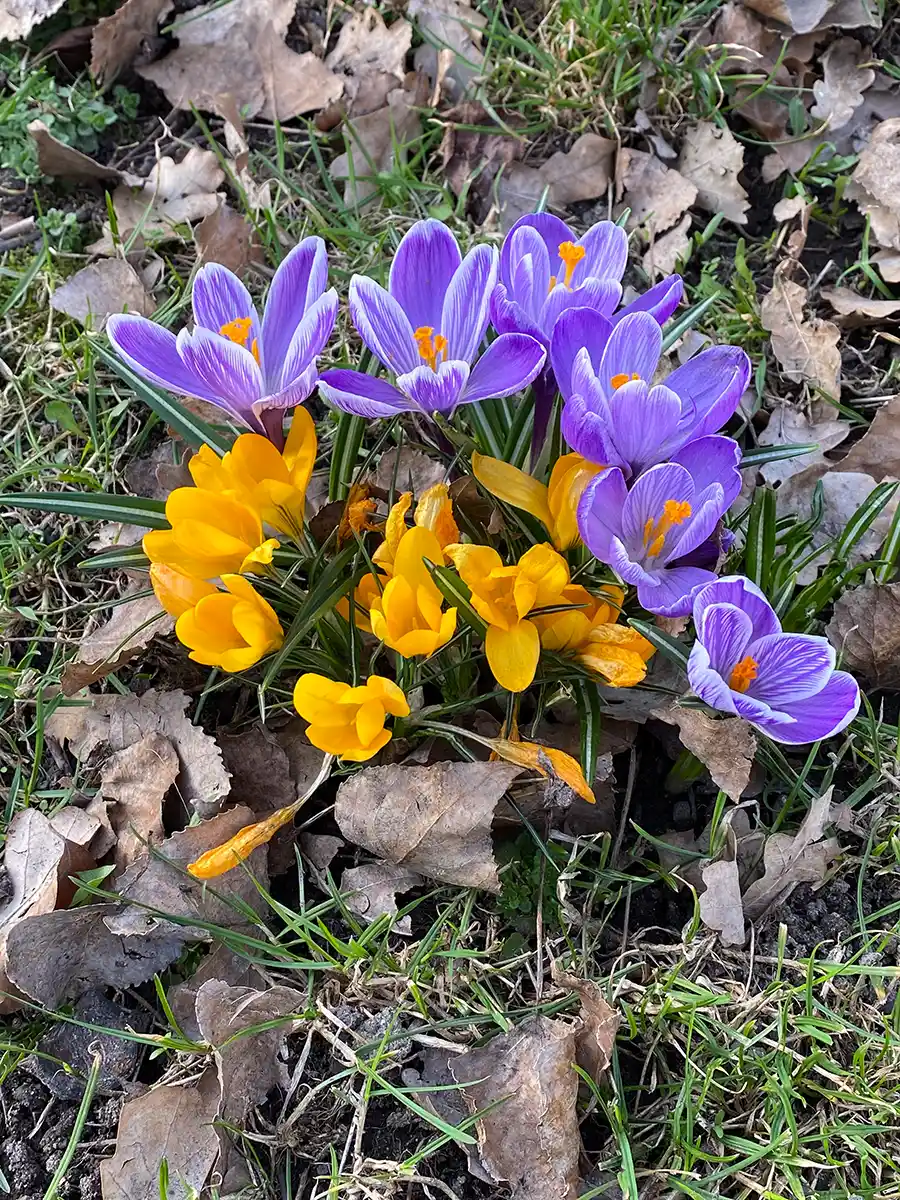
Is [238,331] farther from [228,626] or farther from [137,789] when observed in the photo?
[137,789]

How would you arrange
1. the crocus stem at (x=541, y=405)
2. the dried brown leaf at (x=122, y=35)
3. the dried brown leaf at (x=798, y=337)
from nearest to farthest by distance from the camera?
the crocus stem at (x=541, y=405) < the dried brown leaf at (x=798, y=337) < the dried brown leaf at (x=122, y=35)

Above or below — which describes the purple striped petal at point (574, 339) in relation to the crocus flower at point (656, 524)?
above

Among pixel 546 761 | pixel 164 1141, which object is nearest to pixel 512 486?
pixel 546 761

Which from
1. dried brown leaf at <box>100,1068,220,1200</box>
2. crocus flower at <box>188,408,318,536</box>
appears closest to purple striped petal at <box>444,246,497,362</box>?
crocus flower at <box>188,408,318,536</box>

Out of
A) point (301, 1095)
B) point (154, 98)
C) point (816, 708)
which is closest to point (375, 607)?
point (816, 708)

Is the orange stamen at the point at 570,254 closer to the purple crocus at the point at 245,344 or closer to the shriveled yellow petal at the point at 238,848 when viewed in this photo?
the purple crocus at the point at 245,344

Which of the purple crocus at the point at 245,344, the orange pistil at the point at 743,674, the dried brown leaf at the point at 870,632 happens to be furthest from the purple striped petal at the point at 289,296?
the dried brown leaf at the point at 870,632
